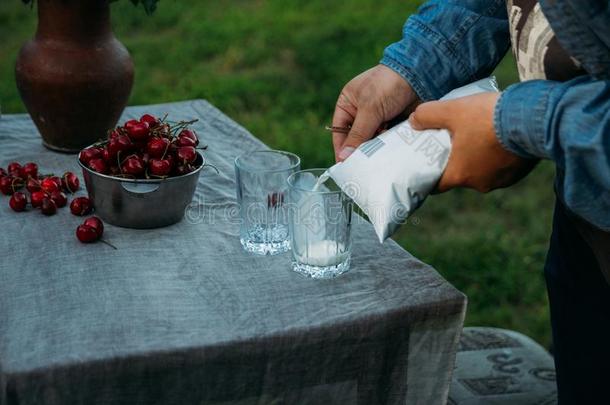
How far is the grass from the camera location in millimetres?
2818

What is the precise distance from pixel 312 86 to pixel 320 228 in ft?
10.3

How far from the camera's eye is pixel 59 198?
4.85 ft

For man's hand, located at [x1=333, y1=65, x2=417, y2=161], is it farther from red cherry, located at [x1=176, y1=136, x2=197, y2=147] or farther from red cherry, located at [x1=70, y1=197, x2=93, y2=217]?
red cherry, located at [x1=70, y1=197, x2=93, y2=217]

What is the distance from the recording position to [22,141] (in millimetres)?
1869

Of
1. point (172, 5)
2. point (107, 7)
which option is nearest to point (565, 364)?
point (107, 7)

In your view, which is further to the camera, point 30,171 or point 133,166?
point 30,171

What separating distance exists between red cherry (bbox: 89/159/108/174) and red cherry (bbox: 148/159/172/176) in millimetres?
78

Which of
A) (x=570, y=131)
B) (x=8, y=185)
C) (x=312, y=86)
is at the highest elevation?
(x=570, y=131)

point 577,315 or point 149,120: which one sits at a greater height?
point 149,120

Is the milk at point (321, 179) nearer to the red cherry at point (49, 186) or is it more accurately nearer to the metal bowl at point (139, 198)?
the metal bowl at point (139, 198)

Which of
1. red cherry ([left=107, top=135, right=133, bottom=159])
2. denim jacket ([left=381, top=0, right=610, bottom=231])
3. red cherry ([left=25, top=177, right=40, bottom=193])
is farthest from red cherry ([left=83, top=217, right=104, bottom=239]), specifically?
denim jacket ([left=381, top=0, right=610, bottom=231])

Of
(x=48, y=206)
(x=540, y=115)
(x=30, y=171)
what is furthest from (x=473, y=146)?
(x=30, y=171)

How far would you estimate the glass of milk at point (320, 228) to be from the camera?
1209mm

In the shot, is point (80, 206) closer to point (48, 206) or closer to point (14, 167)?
point (48, 206)
